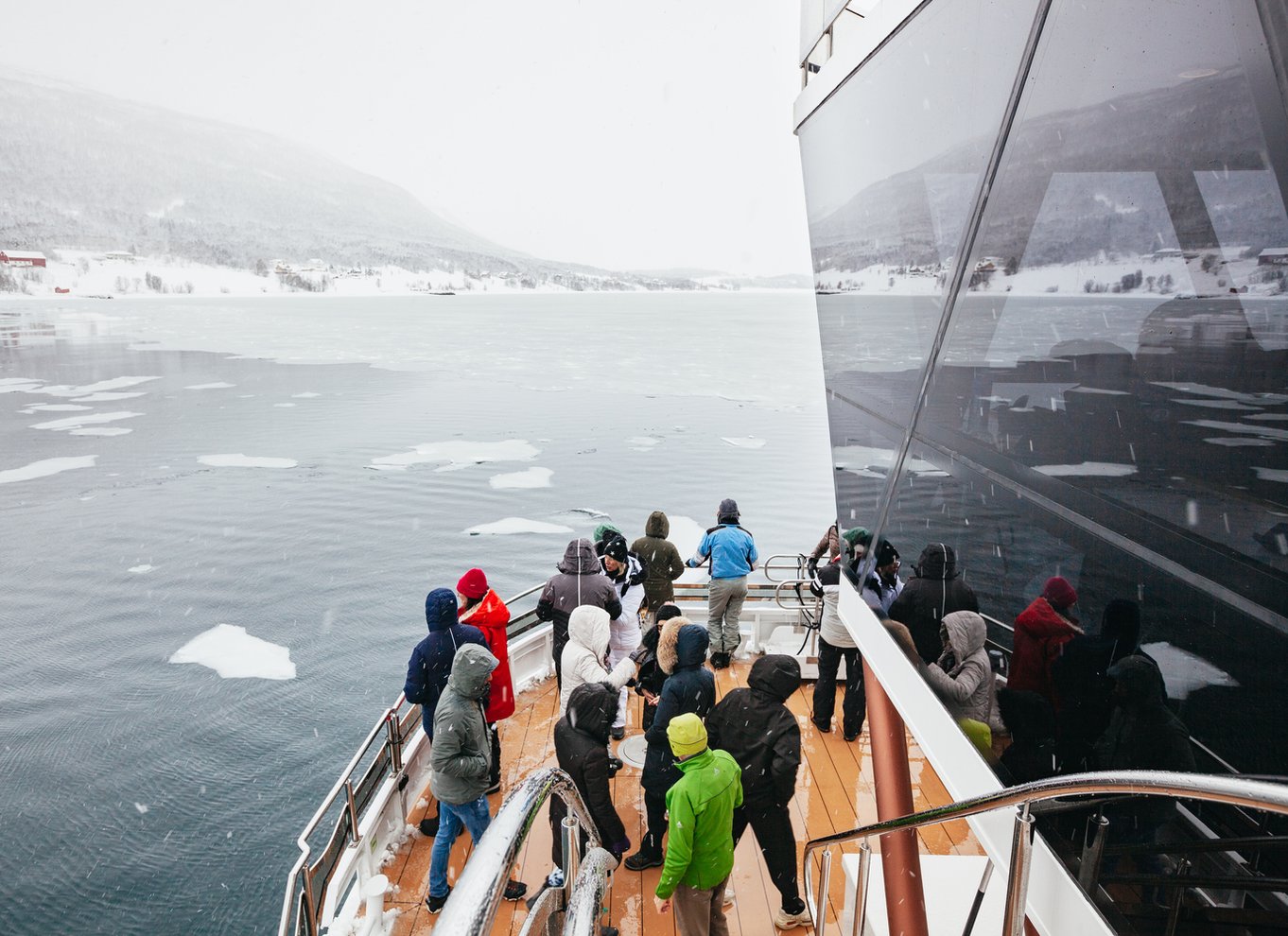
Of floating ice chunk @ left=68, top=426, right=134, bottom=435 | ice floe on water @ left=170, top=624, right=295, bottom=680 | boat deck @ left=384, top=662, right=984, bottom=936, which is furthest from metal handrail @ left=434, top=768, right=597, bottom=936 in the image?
floating ice chunk @ left=68, top=426, right=134, bottom=435

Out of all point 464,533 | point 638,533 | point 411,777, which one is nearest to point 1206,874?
point 411,777

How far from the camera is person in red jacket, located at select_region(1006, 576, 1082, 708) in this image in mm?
2195

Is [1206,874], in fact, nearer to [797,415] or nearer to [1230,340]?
[1230,340]

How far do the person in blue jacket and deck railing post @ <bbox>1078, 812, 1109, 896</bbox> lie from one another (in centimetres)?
416

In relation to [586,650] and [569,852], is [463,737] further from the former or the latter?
[569,852]

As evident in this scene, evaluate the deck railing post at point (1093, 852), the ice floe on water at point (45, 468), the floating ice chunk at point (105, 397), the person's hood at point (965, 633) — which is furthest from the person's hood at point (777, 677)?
the floating ice chunk at point (105, 397)

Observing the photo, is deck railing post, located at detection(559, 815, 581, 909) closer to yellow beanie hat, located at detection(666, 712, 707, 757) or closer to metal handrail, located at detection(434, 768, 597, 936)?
metal handrail, located at detection(434, 768, 597, 936)

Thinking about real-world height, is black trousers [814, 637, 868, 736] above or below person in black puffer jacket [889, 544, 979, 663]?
below

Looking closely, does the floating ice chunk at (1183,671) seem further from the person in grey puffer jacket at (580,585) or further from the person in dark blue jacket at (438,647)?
the person in grey puffer jacket at (580,585)

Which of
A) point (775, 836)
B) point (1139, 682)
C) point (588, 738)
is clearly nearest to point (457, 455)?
point (588, 738)

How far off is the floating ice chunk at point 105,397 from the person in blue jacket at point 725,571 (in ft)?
237

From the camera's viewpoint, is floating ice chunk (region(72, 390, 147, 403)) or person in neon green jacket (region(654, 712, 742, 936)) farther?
floating ice chunk (region(72, 390, 147, 403))

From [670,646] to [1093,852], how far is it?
2536 mm

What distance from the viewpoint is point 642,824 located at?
500 centimetres
